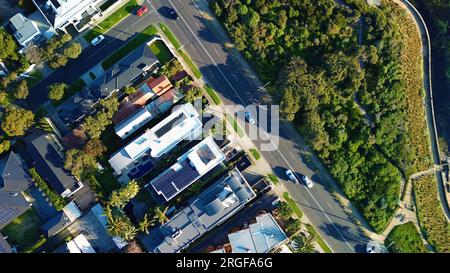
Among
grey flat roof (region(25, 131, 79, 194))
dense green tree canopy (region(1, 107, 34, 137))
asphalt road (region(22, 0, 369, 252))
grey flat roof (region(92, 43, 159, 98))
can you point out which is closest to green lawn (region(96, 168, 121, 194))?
grey flat roof (region(25, 131, 79, 194))

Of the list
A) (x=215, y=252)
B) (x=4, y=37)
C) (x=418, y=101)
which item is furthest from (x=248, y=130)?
(x=4, y=37)

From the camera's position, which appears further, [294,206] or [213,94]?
[213,94]

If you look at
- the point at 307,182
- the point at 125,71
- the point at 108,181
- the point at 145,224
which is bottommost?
the point at 307,182

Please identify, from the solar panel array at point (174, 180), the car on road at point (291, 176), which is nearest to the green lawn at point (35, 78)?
the solar panel array at point (174, 180)

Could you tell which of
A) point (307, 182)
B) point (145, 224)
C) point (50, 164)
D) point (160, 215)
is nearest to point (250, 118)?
point (307, 182)

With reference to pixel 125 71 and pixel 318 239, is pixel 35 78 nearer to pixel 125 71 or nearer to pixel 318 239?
pixel 125 71

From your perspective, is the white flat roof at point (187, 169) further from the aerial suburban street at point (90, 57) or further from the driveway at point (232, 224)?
the aerial suburban street at point (90, 57)

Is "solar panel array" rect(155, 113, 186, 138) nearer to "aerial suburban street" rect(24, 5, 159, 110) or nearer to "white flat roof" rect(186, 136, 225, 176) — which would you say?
"white flat roof" rect(186, 136, 225, 176)
